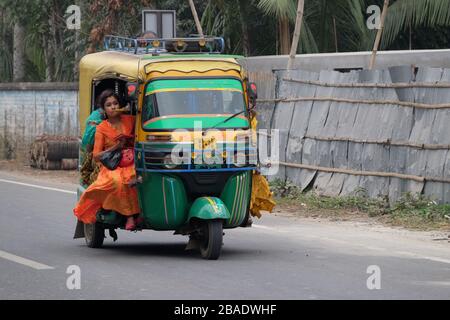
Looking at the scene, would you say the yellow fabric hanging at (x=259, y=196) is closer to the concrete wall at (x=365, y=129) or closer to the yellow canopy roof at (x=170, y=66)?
the yellow canopy roof at (x=170, y=66)

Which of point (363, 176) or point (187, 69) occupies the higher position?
point (187, 69)

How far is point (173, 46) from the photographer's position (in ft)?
44.8

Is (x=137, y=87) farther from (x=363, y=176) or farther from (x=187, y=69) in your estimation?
(x=363, y=176)

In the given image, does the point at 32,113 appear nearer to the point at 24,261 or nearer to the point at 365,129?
the point at 365,129

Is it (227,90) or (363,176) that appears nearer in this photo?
(227,90)

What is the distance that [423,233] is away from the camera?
15195 millimetres

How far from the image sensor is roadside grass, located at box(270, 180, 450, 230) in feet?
52.6

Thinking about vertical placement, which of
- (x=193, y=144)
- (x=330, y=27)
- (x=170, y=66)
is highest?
(x=330, y=27)

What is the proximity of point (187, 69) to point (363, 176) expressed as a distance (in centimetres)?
620

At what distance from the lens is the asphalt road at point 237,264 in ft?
33.9

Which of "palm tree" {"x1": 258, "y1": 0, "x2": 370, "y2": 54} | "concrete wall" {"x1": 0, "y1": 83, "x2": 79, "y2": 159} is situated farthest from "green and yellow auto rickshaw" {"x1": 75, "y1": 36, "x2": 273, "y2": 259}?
"concrete wall" {"x1": 0, "y1": 83, "x2": 79, "y2": 159}

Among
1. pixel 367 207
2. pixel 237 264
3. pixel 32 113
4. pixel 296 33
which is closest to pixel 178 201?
pixel 237 264

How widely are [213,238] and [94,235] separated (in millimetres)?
2025
